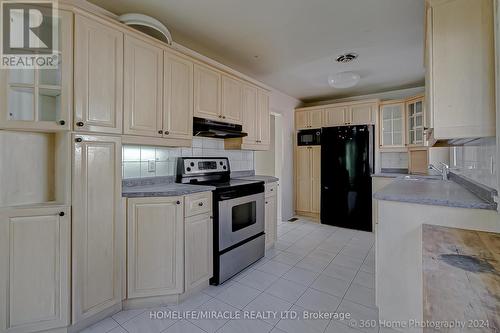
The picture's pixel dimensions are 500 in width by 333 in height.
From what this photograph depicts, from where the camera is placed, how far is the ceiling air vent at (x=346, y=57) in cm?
285

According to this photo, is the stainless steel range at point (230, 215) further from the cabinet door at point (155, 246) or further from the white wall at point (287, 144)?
the white wall at point (287, 144)

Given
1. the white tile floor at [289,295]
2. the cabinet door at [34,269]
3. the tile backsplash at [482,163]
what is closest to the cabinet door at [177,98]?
the cabinet door at [34,269]

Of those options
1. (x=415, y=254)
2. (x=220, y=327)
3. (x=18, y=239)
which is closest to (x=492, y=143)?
(x=415, y=254)

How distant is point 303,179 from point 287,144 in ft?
2.63

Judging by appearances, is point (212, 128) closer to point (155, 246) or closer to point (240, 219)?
point (240, 219)

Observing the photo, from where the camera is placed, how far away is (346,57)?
9.59 ft

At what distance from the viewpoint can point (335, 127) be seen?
422 cm

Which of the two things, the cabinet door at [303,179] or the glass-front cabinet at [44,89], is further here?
the cabinet door at [303,179]

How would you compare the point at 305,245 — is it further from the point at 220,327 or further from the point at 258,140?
the point at 220,327

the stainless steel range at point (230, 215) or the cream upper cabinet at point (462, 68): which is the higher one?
the cream upper cabinet at point (462, 68)

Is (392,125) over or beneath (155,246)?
over

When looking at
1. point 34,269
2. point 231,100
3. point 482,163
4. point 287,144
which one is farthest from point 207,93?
point 287,144

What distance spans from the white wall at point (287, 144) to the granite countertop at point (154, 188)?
102 inches

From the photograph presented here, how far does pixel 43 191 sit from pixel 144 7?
1.67 meters
